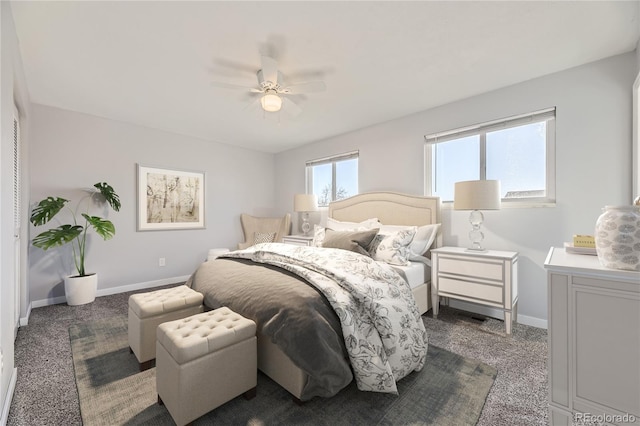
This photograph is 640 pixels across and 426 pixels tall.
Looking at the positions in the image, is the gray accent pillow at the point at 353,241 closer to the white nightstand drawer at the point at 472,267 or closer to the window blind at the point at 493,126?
the white nightstand drawer at the point at 472,267

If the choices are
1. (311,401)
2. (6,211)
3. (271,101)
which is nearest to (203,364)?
(311,401)

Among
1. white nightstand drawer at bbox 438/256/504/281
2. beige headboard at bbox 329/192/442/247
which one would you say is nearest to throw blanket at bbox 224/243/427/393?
white nightstand drawer at bbox 438/256/504/281

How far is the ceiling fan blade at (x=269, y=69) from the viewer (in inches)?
87.3

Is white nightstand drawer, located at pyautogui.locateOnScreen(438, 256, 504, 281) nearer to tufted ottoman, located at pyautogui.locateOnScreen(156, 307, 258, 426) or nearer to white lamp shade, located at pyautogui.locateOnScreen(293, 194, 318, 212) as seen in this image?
tufted ottoman, located at pyautogui.locateOnScreen(156, 307, 258, 426)

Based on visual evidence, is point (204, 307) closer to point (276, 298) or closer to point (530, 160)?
point (276, 298)

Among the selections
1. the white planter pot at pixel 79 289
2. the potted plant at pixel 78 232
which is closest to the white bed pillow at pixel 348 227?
the potted plant at pixel 78 232

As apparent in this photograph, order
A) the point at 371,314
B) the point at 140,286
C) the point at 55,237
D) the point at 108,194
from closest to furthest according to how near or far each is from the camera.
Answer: the point at 371,314 → the point at 55,237 → the point at 108,194 → the point at 140,286

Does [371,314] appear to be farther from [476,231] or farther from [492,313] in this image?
[492,313]

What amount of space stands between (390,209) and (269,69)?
2244 mm

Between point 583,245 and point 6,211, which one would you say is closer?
point 583,245

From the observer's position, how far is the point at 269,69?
2.29 m

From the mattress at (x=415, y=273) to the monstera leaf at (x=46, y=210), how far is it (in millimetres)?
3852

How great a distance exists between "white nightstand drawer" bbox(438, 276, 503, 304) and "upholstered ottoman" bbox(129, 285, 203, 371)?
2314 millimetres

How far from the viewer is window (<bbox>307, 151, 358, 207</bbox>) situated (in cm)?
444
